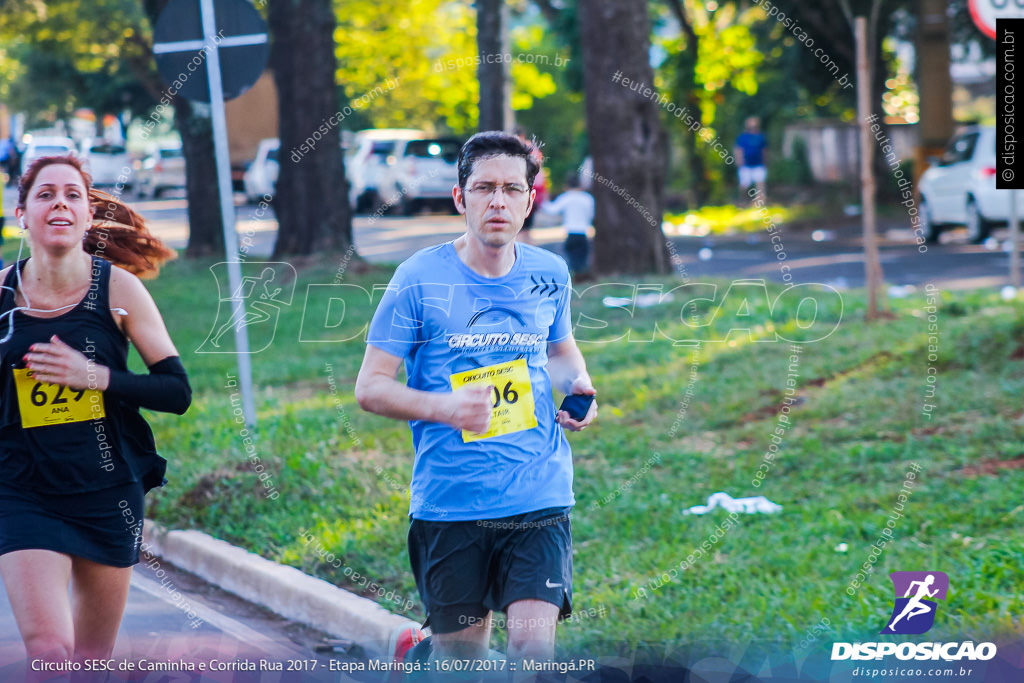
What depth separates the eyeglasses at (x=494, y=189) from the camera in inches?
138

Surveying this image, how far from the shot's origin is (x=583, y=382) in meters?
3.69

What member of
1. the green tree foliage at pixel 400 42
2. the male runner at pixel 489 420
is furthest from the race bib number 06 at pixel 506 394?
the green tree foliage at pixel 400 42

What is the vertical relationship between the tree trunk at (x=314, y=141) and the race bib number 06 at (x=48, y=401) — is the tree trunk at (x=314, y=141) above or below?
above

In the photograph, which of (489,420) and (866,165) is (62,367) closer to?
(489,420)

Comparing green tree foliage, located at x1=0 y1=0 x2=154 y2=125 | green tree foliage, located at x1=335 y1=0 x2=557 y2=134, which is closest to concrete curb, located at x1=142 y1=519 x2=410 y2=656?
green tree foliage, located at x1=0 y1=0 x2=154 y2=125

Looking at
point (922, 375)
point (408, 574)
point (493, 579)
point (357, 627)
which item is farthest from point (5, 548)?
point (922, 375)

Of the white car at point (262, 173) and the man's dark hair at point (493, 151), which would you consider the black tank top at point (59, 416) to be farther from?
the white car at point (262, 173)

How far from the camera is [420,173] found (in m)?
21.3

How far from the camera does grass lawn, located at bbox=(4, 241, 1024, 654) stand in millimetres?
5059

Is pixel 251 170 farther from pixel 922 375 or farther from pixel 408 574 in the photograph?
pixel 408 574

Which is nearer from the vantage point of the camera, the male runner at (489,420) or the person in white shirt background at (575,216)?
the male runner at (489,420)

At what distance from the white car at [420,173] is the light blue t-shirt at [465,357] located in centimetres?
1540

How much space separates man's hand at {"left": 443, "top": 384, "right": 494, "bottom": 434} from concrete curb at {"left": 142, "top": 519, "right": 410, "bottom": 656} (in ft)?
6.70

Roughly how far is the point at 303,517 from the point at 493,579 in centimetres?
315
